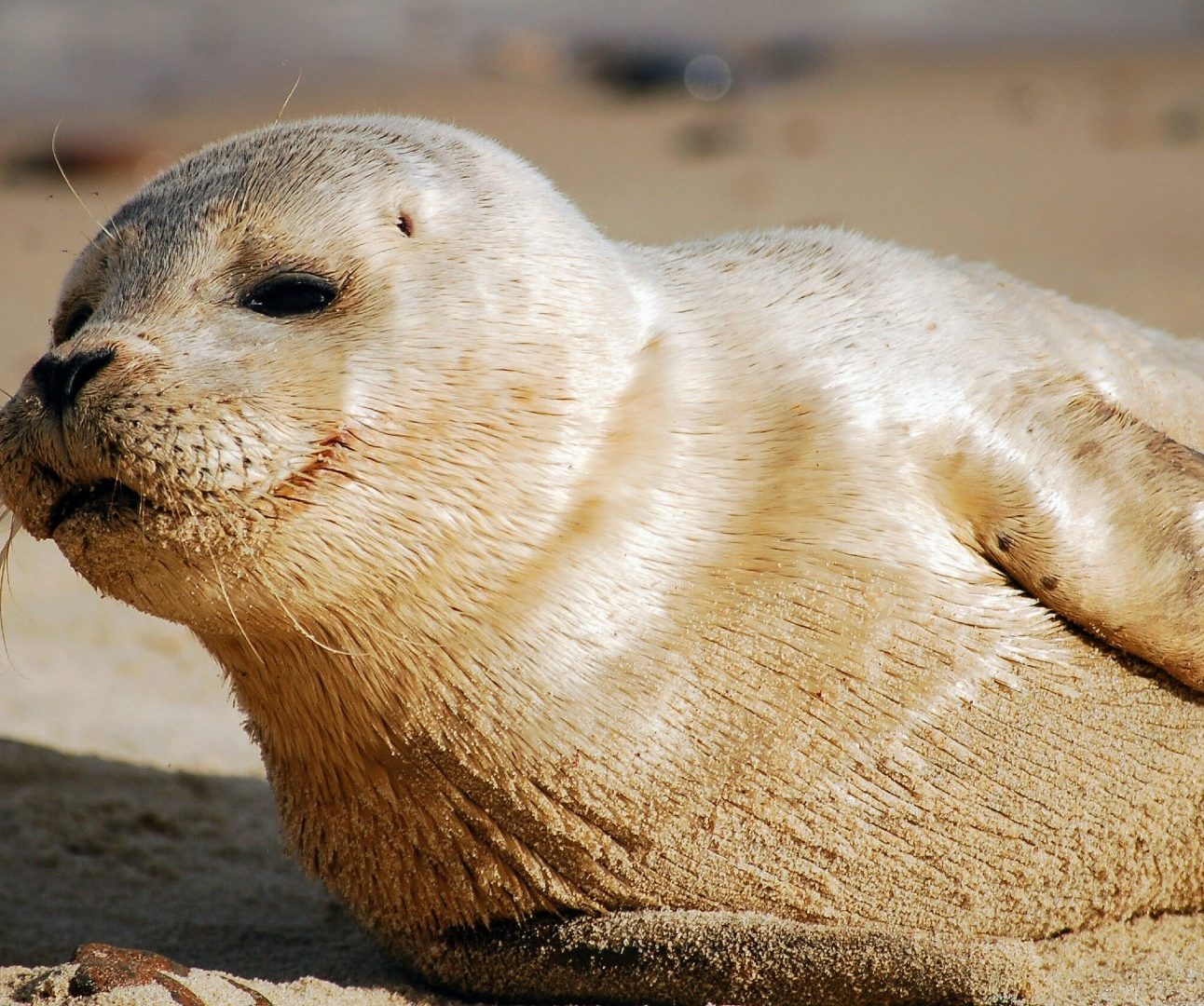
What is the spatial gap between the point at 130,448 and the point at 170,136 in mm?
12798

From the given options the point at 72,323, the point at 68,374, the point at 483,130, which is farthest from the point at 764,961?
the point at 483,130

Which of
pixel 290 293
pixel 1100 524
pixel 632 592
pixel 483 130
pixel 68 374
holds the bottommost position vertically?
pixel 632 592

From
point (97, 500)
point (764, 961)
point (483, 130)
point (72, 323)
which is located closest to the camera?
point (97, 500)

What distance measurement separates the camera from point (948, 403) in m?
3.23

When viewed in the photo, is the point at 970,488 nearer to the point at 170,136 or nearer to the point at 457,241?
the point at 457,241

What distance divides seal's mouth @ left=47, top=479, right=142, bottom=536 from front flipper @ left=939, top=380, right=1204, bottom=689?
4.92ft

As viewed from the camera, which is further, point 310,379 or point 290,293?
point 290,293

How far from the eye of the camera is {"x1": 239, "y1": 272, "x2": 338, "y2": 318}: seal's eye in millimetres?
2910

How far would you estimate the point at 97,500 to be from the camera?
2721 millimetres

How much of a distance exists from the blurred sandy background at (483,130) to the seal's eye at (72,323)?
1.23 meters

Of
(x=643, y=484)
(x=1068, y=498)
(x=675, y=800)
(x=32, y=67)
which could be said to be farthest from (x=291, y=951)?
(x=32, y=67)

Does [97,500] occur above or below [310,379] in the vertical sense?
below

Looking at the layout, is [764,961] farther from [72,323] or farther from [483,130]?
[483,130]

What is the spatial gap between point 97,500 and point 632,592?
94 centimetres
